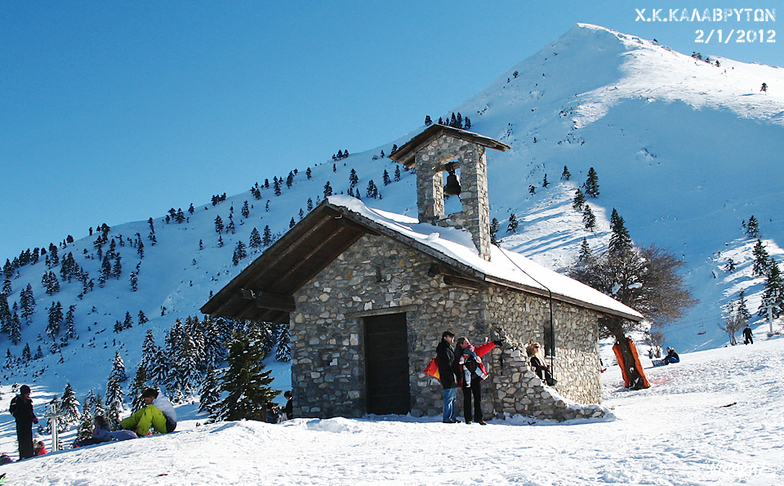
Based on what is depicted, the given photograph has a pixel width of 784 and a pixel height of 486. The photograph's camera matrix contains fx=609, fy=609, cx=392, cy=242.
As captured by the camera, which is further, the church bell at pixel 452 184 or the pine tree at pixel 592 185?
the pine tree at pixel 592 185

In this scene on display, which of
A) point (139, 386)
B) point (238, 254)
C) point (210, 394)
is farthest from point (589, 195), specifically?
point (139, 386)

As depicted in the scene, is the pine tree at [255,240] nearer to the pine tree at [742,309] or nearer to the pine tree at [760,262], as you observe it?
the pine tree at [760,262]

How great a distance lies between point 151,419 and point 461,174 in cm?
822

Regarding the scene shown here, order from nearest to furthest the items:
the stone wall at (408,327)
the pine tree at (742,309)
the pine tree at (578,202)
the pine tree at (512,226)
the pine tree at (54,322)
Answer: the stone wall at (408,327) → the pine tree at (742,309) → the pine tree at (512,226) → the pine tree at (578,202) → the pine tree at (54,322)

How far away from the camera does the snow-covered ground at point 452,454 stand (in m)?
5.27

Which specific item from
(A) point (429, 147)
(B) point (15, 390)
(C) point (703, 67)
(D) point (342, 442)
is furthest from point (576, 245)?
(C) point (703, 67)

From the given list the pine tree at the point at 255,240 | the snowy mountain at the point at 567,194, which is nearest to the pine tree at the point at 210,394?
the snowy mountain at the point at 567,194

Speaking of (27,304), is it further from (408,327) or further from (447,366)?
(447,366)

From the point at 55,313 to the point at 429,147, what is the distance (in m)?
114

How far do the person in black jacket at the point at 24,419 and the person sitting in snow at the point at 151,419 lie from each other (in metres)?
2.11

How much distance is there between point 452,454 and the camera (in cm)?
687

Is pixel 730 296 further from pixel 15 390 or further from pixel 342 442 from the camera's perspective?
pixel 15 390

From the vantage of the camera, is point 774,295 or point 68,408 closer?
point 774,295

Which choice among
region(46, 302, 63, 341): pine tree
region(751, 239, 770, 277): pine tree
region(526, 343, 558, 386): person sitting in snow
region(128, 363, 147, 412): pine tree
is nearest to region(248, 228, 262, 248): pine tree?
region(46, 302, 63, 341): pine tree
